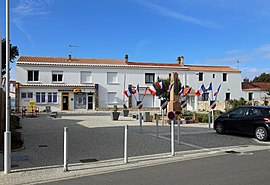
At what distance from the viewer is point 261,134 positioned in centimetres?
1191

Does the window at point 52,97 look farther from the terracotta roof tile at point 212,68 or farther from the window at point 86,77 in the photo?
the terracotta roof tile at point 212,68

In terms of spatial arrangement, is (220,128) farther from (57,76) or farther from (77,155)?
(57,76)

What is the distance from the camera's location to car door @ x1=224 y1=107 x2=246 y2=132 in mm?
12945

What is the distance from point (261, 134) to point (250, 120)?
2.47ft

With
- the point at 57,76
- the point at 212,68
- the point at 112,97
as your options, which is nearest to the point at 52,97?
the point at 57,76

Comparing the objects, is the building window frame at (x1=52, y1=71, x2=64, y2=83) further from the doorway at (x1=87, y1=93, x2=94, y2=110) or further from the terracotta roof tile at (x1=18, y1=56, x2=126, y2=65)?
the doorway at (x1=87, y1=93, x2=94, y2=110)

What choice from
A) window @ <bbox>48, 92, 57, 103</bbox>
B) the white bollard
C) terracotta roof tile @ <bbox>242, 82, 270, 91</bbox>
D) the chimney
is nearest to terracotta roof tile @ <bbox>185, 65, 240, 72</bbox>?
the chimney

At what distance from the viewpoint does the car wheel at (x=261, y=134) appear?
1173 cm

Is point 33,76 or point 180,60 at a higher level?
point 180,60

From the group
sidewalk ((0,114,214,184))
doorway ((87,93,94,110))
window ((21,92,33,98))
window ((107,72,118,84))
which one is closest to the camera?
sidewalk ((0,114,214,184))

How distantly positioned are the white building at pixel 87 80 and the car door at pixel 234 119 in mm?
23388

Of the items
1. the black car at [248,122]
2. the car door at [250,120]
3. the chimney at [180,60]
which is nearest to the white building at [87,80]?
the chimney at [180,60]

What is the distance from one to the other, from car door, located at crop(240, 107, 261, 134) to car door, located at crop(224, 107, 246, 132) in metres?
0.21

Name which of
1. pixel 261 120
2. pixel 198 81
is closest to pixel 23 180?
pixel 261 120
